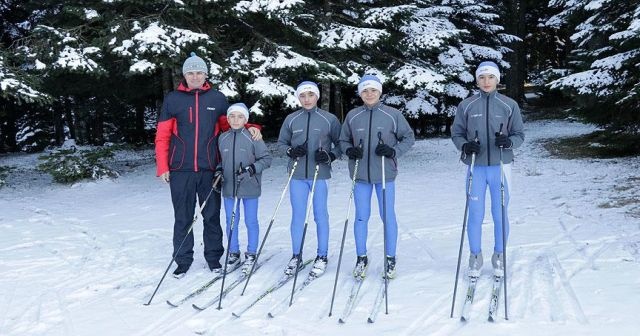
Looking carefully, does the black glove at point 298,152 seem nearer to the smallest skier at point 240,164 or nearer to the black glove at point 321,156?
the black glove at point 321,156

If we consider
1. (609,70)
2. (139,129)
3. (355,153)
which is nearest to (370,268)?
(355,153)

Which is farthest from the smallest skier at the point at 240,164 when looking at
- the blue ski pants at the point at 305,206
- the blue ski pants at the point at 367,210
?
the blue ski pants at the point at 367,210

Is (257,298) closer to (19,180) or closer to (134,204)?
(134,204)

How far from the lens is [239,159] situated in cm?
540

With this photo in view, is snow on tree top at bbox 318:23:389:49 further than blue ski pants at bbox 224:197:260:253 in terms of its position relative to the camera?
Yes

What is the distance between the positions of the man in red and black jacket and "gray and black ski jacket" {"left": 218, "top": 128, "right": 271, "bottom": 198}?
0.35 feet

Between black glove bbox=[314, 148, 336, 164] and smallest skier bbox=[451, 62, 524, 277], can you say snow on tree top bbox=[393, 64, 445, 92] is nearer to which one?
smallest skier bbox=[451, 62, 524, 277]

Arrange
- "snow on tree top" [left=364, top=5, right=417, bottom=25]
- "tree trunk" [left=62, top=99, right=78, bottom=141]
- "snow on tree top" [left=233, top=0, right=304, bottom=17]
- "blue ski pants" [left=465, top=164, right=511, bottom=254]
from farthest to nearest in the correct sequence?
"tree trunk" [left=62, top=99, right=78, bottom=141], "snow on tree top" [left=364, top=5, right=417, bottom=25], "snow on tree top" [left=233, top=0, right=304, bottom=17], "blue ski pants" [left=465, top=164, right=511, bottom=254]

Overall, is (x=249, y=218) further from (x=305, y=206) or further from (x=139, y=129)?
(x=139, y=129)

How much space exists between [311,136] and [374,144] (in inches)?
25.7

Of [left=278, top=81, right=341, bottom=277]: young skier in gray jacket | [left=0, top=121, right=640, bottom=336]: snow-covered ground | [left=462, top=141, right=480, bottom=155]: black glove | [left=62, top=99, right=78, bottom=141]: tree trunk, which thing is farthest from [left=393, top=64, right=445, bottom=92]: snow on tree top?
[left=62, top=99, right=78, bottom=141]: tree trunk

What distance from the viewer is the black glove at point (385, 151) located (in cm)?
482

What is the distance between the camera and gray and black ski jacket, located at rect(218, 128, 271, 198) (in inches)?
212

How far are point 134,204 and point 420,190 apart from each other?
5403 millimetres
